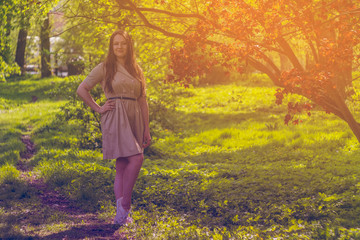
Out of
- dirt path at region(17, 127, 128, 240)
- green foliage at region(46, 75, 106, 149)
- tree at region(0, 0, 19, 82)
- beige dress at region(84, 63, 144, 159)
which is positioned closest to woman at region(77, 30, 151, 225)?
beige dress at region(84, 63, 144, 159)

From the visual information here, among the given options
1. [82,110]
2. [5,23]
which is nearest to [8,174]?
[82,110]

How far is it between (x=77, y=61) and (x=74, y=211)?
5.25m

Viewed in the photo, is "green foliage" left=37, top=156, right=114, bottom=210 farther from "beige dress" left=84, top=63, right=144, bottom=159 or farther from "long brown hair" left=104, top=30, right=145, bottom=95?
"long brown hair" left=104, top=30, right=145, bottom=95

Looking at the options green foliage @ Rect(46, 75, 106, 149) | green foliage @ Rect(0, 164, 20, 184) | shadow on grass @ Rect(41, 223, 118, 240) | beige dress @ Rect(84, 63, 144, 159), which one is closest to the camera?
shadow on grass @ Rect(41, 223, 118, 240)

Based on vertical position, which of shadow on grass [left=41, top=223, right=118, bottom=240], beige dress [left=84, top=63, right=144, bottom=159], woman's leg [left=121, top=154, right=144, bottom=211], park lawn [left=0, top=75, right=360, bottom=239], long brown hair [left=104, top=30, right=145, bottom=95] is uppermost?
long brown hair [left=104, top=30, right=145, bottom=95]

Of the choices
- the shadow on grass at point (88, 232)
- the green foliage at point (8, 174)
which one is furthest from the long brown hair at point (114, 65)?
the green foliage at point (8, 174)

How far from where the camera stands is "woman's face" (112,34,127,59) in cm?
588

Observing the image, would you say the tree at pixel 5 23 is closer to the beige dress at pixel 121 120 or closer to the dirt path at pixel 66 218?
the dirt path at pixel 66 218

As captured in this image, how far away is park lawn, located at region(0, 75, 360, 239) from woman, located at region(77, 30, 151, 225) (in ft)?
1.69

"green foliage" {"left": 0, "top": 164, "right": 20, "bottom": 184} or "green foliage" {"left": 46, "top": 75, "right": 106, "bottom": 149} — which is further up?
"green foliage" {"left": 46, "top": 75, "right": 106, "bottom": 149}

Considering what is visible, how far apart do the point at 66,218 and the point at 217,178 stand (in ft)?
10.3

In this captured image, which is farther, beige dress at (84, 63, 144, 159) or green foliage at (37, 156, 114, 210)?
green foliage at (37, 156, 114, 210)

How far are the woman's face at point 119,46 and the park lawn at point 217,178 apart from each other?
2.02m

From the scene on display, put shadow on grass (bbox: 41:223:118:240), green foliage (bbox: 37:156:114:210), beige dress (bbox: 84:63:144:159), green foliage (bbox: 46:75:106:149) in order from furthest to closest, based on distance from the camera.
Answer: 1. green foliage (bbox: 46:75:106:149)
2. green foliage (bbox: 37:156:114:210)
3. beige dress (bbox: 84:63:144:159)
4. shadow on grass (bbox: 41:223:118:240)
